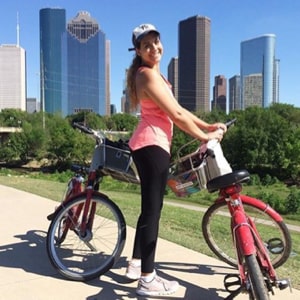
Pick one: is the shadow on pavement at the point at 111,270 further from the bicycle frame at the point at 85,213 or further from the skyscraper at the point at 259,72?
the skyscraper at the point at 259,72

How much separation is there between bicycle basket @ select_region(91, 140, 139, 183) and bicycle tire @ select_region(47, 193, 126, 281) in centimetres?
24

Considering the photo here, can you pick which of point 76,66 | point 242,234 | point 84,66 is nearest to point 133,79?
point 242,234

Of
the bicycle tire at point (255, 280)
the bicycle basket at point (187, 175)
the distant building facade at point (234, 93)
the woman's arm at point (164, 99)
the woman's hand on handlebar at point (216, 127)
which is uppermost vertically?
the distant building facade at point (234, 93)

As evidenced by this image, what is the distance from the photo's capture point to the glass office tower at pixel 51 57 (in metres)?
97.4

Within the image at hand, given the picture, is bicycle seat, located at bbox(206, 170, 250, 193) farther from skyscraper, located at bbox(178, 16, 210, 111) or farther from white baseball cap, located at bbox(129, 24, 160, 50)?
skyscraper, located at bbox(178, 16, 210, 111)

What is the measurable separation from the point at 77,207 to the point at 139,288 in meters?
0.91

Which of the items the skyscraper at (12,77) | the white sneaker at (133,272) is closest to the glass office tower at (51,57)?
the skyscraper at (12,77)

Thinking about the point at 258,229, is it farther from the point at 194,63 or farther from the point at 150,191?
the point at 194,63

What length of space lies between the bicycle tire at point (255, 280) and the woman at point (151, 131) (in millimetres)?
811

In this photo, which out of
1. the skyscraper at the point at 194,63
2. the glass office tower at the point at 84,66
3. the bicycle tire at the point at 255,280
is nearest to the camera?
the bicycle tire at the point at 255,280

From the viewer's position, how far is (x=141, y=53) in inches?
127

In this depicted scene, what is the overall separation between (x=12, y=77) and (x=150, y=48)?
424 feet

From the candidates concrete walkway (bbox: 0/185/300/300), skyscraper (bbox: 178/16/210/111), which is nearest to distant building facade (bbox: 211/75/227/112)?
skyscraper (bbox: 178/16/210/111)

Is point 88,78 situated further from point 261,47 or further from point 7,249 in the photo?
point 7,249
